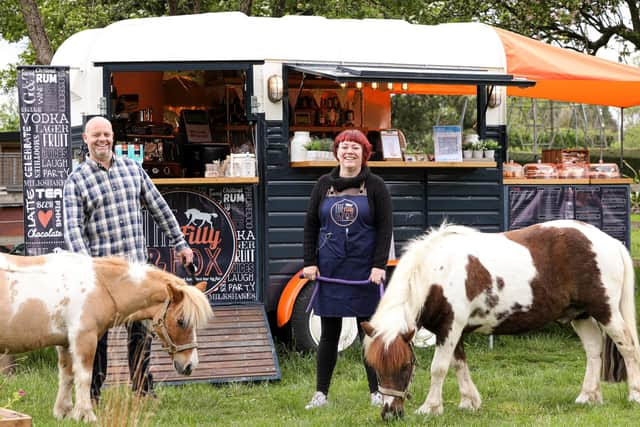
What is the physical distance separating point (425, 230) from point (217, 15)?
272 centimetres

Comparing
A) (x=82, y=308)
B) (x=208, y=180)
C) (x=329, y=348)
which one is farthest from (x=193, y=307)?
(x=208, y=180)

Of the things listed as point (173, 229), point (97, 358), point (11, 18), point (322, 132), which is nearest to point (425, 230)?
point (322, 132)

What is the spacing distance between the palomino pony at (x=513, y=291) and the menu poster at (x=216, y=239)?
2.65m

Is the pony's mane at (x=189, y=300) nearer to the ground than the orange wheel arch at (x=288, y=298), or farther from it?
farther from it

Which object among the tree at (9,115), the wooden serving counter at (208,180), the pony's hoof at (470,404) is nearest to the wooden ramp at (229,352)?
the wooden serving counter at (208,180)

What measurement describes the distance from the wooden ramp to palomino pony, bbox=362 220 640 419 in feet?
6.45

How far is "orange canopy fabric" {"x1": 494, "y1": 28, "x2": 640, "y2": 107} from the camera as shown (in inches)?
374

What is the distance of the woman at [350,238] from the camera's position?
6320 mm

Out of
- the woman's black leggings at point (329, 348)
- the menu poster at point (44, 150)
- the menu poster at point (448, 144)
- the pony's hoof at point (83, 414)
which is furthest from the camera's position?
the menu poster at point (448, 144)

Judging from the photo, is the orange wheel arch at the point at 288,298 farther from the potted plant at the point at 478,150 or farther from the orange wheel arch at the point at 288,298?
the potted plant at the point at 478,150

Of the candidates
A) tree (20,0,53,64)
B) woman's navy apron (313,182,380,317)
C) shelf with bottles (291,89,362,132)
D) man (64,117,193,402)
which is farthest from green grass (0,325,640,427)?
tree (20,0,53,64)

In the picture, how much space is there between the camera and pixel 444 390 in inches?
282

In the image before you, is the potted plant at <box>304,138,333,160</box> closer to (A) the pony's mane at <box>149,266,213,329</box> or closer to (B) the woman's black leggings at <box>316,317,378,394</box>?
(B) the woman's black leggings at <box>316,317,378,394</box>

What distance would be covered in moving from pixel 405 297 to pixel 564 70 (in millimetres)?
4385
